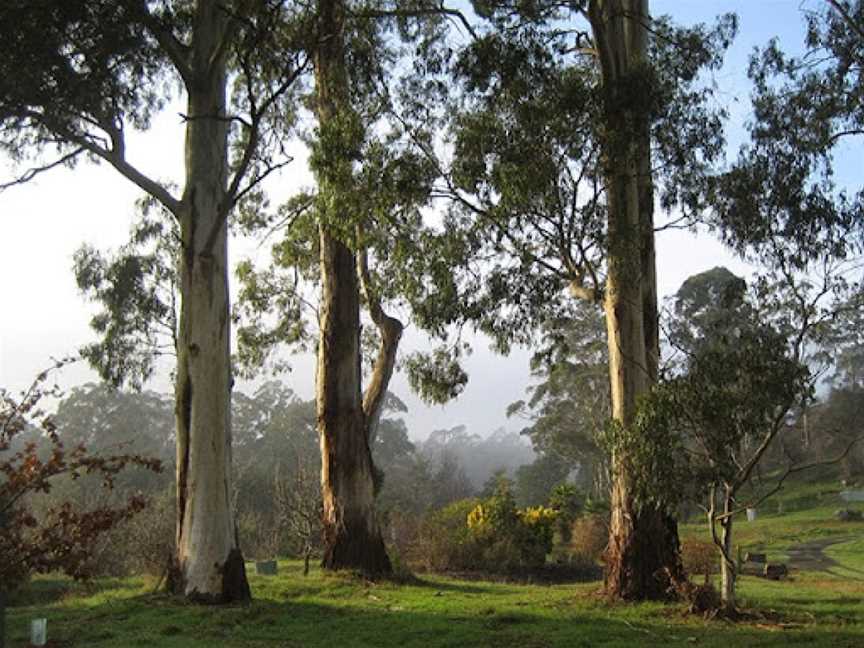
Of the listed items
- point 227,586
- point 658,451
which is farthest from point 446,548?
point 658,451

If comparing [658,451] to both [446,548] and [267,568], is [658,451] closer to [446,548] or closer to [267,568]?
[267,568]

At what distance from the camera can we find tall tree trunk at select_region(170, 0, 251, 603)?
11422 millimetres

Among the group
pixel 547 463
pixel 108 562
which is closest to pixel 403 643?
pixel 108 562

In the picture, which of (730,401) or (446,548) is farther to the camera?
(446,548)

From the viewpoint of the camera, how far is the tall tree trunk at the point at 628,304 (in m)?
11.2

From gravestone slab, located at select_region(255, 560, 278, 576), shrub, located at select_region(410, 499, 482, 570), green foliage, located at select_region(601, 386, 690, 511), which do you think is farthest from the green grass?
shrub, located at select_region(410, 499, 482, 570)

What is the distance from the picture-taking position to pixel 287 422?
5025 cm

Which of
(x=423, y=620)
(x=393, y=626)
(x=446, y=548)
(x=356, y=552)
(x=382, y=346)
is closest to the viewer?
(x=393, y=626)

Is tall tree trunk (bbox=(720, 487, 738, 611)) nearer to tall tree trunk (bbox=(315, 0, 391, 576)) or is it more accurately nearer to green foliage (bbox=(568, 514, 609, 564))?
tall tree trunk (bbox=(315, 0, 391, 576))

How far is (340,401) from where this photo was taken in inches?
572

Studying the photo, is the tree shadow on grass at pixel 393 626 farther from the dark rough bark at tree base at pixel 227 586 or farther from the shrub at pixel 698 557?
the shrub at pixel 698 557

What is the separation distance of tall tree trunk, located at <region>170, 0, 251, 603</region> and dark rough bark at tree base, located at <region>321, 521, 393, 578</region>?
279 cm

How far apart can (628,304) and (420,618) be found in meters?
4.73

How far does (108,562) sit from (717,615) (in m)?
16.0
